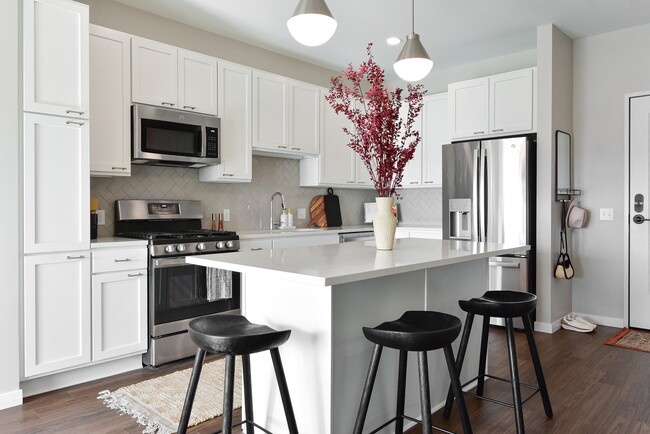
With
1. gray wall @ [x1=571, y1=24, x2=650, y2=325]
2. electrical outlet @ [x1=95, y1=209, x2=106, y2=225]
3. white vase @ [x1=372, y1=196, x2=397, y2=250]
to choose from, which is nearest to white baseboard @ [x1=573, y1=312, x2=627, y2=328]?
gray wall @ [x1=571, y1=24, x2=650, y2=325]

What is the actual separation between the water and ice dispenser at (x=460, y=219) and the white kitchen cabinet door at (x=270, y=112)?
1.77 m

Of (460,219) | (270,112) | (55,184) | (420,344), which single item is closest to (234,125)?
(270,112)

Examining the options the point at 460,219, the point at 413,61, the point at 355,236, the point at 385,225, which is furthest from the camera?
the point at 355,236

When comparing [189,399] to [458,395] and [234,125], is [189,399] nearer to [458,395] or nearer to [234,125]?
[458,395]

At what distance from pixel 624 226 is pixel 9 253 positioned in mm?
4829

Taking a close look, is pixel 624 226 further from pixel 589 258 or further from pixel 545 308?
pixel 545 308

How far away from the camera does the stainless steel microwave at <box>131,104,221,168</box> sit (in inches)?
137

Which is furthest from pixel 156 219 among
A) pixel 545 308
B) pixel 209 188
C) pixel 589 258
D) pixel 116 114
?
pixel 589 258

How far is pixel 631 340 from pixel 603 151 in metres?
1.73

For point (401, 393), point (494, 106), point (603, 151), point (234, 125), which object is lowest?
point (401, 393)

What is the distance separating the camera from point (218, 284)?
141 inches

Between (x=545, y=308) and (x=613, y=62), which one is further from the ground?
(x=613, y=62)

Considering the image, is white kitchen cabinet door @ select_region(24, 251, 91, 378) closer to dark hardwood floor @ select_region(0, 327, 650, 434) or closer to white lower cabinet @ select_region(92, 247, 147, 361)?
white lower cabinet @ select_region(92, 247, 147, 361)

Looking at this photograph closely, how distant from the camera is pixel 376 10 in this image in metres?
3.81
